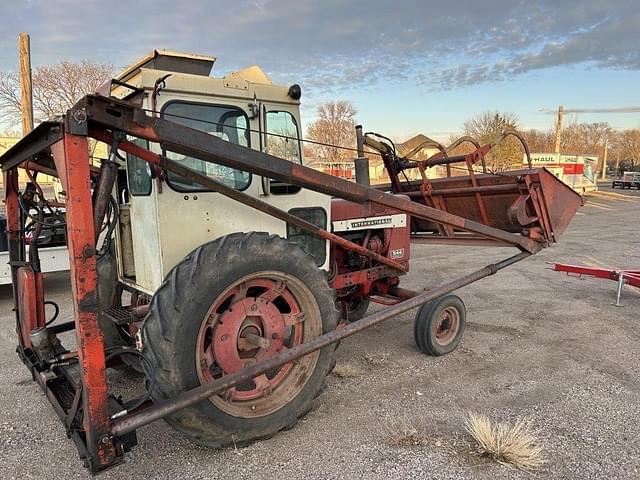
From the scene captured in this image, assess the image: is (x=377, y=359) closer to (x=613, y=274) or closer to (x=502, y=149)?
(x=613, y=274)

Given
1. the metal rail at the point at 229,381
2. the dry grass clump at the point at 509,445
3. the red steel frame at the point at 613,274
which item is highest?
the metal rail at the point at 229,381

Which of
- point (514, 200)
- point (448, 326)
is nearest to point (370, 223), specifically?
point (448, 326)

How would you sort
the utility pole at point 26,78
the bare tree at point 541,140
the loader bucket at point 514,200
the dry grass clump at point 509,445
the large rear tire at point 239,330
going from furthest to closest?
the bare tree at point 541,140 < the utility pole at point 26,78 < the loader bucket at point 514,200 < the dry grass clump at point 509,445 < the large rear tire at point 239,330

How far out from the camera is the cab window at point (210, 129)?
3473 millimetres

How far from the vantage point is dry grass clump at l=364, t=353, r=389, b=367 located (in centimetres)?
480

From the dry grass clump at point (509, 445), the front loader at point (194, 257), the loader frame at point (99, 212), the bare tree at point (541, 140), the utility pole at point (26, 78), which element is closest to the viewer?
the loader frame at point (99, 212)

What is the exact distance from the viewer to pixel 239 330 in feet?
10.9

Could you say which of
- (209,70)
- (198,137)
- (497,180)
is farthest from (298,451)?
(497,180)

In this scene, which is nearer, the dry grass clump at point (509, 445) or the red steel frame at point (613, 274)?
the dry grass clump at point (509, 445)

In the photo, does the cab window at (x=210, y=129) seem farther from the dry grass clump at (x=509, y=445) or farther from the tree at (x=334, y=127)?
the tree at (x=334, y=127)

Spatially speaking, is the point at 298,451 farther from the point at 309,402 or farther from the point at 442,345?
the point at 442,345

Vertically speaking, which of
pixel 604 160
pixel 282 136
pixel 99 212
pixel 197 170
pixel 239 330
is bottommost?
pixel 239 330

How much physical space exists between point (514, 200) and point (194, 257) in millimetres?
3710

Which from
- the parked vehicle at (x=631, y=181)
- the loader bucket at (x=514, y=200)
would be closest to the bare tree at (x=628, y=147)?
the parked vehicle at (x=631, y=181)
